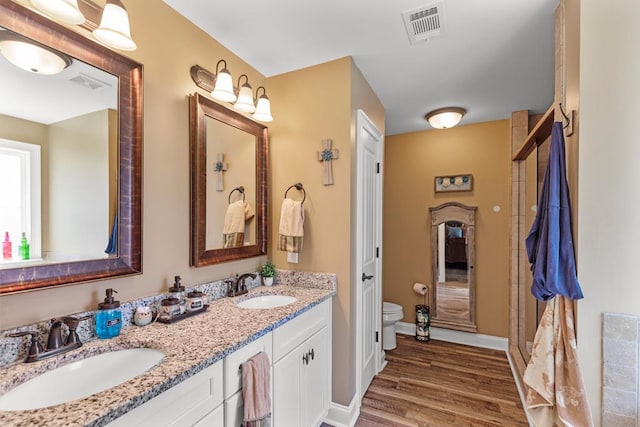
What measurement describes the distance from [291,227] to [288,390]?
3.29ft

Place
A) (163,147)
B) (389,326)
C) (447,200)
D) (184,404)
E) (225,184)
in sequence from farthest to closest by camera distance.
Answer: (447,200) < (389,326) < (225,184) < (163,147) < (184,404)

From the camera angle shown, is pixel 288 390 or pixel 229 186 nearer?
pixel 288 390

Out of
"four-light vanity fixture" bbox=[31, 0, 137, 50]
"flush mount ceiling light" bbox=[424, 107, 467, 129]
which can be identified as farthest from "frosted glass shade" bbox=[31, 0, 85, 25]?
"flush mount ceiling light" bbox=[424, 107, 467, 129]

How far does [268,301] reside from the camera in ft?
6.40

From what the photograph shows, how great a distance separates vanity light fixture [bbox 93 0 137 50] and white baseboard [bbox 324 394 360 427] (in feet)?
7.68

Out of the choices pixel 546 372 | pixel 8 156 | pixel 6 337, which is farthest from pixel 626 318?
pixel 8 156

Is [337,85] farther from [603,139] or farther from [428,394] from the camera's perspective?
[428,394]

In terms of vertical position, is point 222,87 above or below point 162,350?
above

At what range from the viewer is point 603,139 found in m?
1.29

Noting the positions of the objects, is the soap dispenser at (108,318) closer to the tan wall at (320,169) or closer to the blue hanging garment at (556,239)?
the tan wall at (320,169)

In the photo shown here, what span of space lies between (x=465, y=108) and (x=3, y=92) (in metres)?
3.27

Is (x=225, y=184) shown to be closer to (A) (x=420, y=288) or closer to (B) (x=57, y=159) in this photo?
(B) (x=57, y=159)

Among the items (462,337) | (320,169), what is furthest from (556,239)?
(462,337)

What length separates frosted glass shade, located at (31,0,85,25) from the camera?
96 cm
